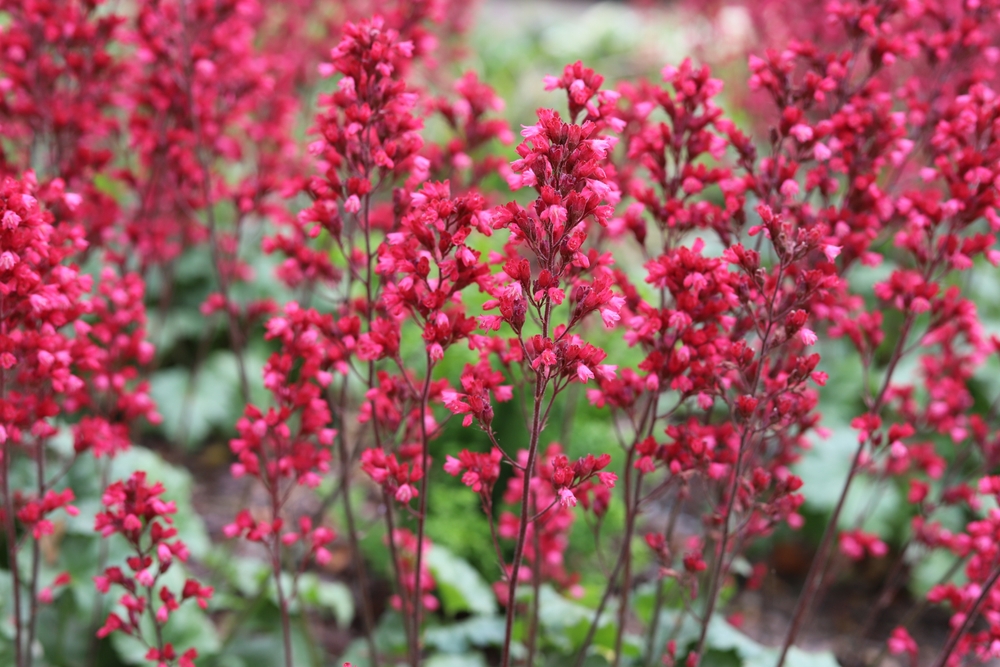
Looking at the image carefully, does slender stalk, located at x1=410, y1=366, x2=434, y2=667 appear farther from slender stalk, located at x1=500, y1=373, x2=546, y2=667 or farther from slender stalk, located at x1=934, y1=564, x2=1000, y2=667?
slender stalk, located at x1=934, y1=564, x2=1000, y2=667

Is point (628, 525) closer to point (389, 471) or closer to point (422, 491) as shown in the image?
point (422, 491)

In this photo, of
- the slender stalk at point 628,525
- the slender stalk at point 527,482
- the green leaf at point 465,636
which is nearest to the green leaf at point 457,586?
the green leaf at point 465,636

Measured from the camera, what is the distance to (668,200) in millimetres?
2771

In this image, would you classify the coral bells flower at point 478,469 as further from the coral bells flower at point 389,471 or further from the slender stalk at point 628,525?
the slender stalk at point 628,525

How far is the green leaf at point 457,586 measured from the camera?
3.73 metres

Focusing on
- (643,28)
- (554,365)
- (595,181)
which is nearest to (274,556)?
(554,365)

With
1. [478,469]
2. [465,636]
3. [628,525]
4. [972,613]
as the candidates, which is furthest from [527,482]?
[465,636]

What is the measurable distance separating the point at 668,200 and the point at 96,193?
2.39 meters

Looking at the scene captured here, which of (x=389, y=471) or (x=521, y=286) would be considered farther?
(x=389, y=471)

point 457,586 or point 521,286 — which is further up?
point 521,286

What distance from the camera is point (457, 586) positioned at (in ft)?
12.3

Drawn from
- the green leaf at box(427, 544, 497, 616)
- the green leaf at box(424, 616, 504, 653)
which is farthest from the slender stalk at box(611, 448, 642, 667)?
the green leaf at box(427, 544, 497, 616)

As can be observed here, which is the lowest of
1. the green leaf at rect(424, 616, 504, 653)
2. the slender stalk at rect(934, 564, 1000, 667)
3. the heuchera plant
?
the green leaf at rect(424, 616, 504, 653)

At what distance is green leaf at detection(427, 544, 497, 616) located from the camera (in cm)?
373
